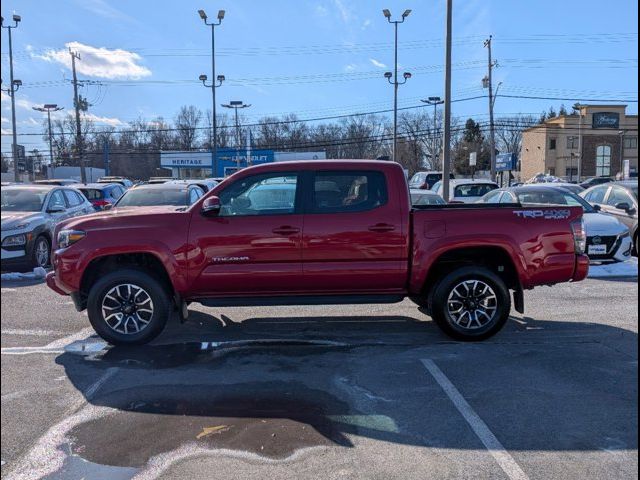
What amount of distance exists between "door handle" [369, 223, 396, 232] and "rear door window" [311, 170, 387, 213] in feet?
0.70

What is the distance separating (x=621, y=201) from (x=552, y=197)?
184 centimetres

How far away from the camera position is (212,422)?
152 inches

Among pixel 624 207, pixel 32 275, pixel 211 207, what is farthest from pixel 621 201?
pixel 32 275

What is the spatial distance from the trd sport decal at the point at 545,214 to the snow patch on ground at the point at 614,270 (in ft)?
14.8

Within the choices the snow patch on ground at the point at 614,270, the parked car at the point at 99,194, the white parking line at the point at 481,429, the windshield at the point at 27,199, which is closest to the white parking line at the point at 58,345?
the white parking line at the point at 481,429

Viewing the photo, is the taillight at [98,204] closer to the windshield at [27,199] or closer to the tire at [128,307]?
the windshield at [27,199]

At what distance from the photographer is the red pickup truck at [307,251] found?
5.56 m

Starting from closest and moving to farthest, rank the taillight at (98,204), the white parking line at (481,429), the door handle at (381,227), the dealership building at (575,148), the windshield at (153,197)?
the white parking line at (481,429) → the door handle at (381,227) → the windshield at (153,197) → the taillight at (98,204) → the dealership building at (575,148)

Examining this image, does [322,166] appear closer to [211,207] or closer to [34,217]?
[211,207]

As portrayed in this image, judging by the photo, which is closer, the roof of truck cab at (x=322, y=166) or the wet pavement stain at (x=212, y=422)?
the wet pavement stain at (x=212, y=422)

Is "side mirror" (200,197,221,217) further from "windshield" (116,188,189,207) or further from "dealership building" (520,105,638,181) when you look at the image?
"dealership building" (520,105,638,181)

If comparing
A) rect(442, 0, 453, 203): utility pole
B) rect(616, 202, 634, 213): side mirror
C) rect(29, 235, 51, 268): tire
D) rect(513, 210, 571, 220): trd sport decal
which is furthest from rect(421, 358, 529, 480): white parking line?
rect(442, 0, 453, 203): utility pole

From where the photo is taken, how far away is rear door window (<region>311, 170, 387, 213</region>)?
5.73 m

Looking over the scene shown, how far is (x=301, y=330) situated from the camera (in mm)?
6316
